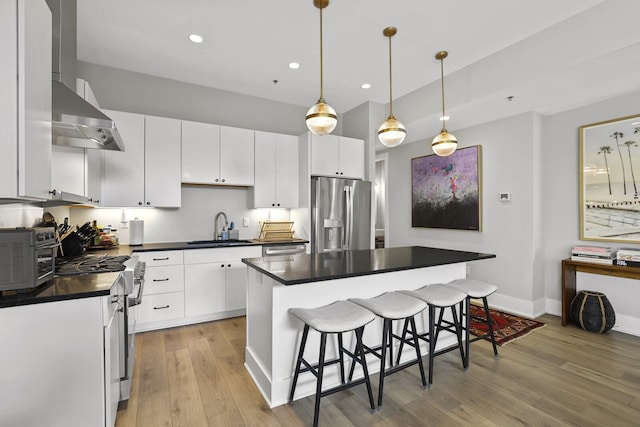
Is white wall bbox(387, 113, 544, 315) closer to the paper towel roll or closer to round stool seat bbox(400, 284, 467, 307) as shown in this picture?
round stool seat bbox(400, 284, 467, 307)

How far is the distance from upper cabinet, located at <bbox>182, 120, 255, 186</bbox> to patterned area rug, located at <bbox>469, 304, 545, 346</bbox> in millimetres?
3209

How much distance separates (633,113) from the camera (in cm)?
319

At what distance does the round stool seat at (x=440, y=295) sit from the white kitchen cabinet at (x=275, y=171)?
234 centimetres

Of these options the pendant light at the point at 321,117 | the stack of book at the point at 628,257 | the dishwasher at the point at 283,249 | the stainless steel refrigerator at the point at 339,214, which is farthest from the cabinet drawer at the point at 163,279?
the stack of book at the point at 628,257

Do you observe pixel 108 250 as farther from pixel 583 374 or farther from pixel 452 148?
pixel 583 374

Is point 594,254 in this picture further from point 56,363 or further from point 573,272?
point 56,363

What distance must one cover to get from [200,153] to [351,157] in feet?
6.81

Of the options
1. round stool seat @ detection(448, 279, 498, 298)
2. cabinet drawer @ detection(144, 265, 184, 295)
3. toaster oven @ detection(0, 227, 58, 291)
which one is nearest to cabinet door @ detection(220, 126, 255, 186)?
cabinet drawer @ detection(144, 265, 184, 295)

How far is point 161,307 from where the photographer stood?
3.32 m

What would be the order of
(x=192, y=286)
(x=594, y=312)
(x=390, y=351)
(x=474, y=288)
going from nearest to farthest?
(x=390, y=351), (x=474, y=288), (x=594, y=312), (x=192, y=286)

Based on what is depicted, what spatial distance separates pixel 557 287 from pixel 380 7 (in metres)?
3.79

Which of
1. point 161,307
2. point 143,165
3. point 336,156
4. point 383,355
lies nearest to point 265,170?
point 336,156

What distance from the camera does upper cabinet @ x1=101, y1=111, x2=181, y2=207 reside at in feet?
10.8

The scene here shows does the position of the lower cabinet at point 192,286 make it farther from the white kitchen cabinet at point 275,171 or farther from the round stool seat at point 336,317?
the round stool seat at point 336,317
